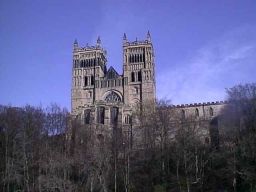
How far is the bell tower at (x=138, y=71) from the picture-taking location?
9962 cm

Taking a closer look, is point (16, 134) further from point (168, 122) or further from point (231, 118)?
point (231, 118)

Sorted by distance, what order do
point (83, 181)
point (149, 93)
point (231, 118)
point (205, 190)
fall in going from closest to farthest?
point (205, 190) → point (83, 181) → point (231, 118) → point (149, 93)

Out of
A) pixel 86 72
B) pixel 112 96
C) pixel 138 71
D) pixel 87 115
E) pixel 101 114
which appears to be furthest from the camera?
pixel 86 72

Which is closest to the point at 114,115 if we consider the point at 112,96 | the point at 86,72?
the point at 112,96

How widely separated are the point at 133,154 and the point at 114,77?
44.1 m

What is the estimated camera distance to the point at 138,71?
336 ft

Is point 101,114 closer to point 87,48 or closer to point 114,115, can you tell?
point 114,115

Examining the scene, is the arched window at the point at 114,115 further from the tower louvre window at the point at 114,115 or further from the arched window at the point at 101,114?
the arched window at the point at 101,114

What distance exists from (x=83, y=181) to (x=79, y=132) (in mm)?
11116

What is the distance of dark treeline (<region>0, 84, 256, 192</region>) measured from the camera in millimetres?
51500

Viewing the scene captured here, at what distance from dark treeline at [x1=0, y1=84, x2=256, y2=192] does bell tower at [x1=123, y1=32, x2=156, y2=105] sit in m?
33.6

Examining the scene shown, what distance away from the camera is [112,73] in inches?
4112

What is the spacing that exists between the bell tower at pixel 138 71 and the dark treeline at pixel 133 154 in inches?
1322

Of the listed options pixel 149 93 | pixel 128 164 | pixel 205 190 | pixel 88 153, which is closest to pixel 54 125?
pixel 88 153
